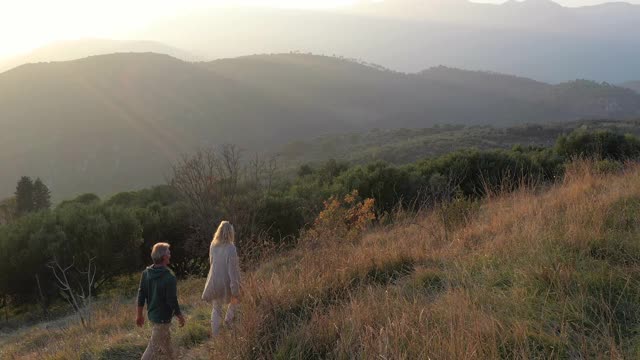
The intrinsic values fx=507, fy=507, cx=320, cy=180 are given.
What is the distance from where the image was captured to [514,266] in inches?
153

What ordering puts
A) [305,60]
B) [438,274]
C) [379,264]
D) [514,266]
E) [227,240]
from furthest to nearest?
1. [305,60]
2. [227,240]
3. [379,264]
4. [438,274]
5. [514,266]

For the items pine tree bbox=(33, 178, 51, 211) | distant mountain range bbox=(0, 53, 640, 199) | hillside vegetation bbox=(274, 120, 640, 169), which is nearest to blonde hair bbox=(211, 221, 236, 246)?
hillside vegetation bbox=(274, 120, 640, 169)

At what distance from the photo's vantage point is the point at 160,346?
187 inches

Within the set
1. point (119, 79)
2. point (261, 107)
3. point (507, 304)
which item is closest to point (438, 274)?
point (507, 304)

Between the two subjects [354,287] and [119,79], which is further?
[119,79]

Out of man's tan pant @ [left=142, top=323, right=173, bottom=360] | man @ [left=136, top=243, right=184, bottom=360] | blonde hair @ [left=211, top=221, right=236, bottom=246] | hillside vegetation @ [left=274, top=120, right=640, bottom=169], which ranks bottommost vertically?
hillside vegetation @ [left=274, top=120, right=640, bottom=169]

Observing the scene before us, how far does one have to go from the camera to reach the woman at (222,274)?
521cm

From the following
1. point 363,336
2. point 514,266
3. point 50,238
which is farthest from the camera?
point 50,238

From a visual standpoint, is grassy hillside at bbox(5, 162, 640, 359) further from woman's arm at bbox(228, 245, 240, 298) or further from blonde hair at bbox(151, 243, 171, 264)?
blonde hair at bbox(151, 243, 171, 264)

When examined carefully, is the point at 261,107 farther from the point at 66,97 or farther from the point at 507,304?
the point at 507,304

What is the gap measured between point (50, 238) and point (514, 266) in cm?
1670

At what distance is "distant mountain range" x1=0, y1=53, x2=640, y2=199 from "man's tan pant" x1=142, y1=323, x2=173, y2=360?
2913 inches

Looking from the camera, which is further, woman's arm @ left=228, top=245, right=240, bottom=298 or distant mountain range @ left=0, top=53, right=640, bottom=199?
distant mountain range @ left=0, top=53, right=640, bottom=199

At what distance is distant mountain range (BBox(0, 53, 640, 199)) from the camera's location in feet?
322
